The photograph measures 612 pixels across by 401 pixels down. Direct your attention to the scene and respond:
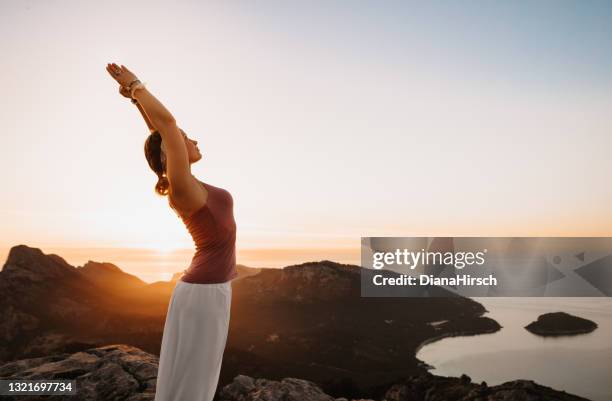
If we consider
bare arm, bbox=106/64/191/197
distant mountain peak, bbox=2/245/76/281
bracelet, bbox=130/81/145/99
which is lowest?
bare arm, bbox=106/64/191/197

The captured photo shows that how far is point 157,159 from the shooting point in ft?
9.57

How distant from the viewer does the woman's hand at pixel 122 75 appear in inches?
113

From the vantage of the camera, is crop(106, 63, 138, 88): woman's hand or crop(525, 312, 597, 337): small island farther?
crop(525, 312, 597, 337): small island

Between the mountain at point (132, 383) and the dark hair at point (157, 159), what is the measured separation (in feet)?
13.1

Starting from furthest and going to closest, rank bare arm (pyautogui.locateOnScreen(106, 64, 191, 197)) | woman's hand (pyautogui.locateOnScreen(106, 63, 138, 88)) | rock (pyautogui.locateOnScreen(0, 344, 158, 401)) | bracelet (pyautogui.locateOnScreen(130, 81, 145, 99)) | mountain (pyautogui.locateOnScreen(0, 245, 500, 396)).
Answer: mountain (pyautogui.locateOnScreen(0, 245, 500, 396))
rock (pyautogui.locateOnScreen(0, 344, 158, 401))
woman's hand (pyautogui.locateOnScreen(106, 63, 138, 88))
bracelet (pyautogui.locateOnScreen(130, 81, 145, 99))
bare arm (pyautogui.locateOnScreen(106, 64, 191, 197))

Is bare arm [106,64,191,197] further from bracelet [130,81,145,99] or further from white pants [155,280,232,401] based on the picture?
white pants [155,280,232,401]

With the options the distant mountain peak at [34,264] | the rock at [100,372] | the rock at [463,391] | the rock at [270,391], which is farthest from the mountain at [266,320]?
the rock at [270,391]

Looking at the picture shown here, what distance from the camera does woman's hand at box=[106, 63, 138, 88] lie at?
2.87 metres

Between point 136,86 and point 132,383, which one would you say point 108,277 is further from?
point 136,86

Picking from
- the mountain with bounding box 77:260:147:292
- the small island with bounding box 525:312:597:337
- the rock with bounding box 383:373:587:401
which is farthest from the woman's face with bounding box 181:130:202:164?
the small island with bounding box 525:312:597:337

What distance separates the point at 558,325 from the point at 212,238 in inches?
3767

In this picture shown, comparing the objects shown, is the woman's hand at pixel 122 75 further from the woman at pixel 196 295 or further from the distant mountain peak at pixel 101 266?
the distant mountain peak at pixel 101 266

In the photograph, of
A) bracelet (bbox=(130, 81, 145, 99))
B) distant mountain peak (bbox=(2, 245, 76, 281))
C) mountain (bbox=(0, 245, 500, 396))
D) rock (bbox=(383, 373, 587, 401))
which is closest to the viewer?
bracelet (bbox=(130, 81, 145, 99))

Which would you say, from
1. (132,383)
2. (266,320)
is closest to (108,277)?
(266,320)
